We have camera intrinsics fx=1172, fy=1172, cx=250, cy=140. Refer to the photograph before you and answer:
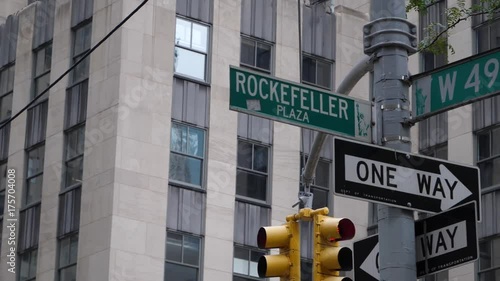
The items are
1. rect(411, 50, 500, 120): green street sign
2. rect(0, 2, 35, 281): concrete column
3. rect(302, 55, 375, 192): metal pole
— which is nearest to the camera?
rect(411, 50, 500, 120): green street sign

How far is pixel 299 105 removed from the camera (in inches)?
398

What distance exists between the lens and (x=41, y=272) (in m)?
34.2

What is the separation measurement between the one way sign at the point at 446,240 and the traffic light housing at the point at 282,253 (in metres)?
4.53

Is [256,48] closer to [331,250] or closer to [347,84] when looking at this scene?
[331,250]

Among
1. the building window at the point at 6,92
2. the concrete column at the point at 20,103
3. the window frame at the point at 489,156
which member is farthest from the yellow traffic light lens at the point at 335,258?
the building window at the point at 6,92

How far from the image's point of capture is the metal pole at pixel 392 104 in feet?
30.8

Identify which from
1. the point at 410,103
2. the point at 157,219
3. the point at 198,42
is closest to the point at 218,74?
the point at 198,42

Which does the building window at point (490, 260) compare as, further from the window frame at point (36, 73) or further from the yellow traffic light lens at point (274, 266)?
the yellow traffic light lens at point (274, 266)

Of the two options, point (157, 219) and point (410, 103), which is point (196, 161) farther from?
point (410, 103)

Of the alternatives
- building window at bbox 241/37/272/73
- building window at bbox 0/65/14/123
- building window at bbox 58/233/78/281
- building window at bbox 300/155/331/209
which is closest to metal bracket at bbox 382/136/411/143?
building window at bbox 58/233/78/281

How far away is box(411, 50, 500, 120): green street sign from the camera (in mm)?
9492

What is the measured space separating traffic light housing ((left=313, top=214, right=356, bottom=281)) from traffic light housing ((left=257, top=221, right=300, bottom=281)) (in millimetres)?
266

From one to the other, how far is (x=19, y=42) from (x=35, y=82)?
1902mm

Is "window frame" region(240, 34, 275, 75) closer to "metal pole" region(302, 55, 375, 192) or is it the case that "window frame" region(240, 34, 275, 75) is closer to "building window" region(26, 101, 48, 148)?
"building window" region(26, 101, 48, 148)
